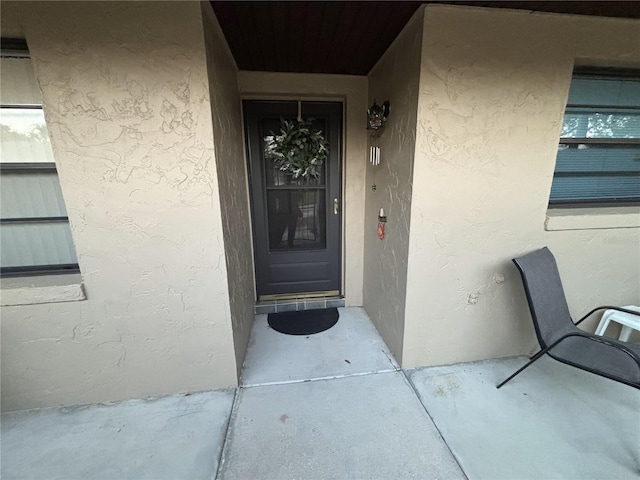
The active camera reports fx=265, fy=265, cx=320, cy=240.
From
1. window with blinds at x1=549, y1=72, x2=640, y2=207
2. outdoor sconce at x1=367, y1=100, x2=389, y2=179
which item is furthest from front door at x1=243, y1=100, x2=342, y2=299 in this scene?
window with blinds at x1=549, y1=72, x2=640, y2=207

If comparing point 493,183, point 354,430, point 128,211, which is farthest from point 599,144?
point 128,211

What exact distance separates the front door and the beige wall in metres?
0.08

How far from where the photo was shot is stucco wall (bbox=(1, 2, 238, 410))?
1.28 meters

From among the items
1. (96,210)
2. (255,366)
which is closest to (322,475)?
(255,366)

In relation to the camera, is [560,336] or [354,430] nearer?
[354,430]

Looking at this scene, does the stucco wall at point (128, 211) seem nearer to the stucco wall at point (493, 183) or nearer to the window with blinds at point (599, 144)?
the stucco wall at point (493, 183)

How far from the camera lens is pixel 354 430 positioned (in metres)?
1.47

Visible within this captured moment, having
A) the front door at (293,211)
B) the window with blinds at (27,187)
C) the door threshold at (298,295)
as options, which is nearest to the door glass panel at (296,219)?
the front door at (293,211)

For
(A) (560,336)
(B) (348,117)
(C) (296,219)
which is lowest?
(A) (560,336)

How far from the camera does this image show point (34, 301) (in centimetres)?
145

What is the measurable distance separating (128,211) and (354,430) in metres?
1.73

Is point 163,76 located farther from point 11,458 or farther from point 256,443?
point 11,458

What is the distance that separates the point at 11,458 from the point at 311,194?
8.16 feet

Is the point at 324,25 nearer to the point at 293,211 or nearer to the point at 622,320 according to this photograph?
the point at 293,211
